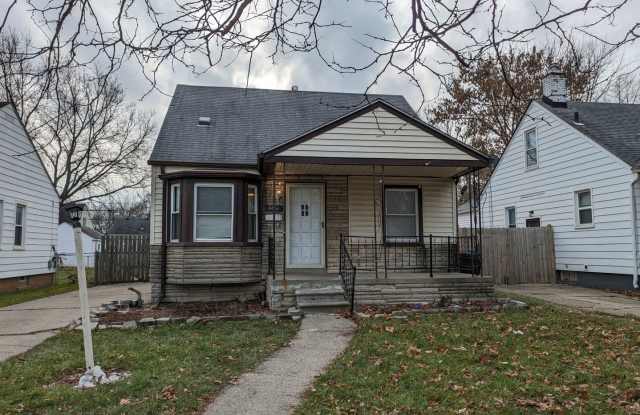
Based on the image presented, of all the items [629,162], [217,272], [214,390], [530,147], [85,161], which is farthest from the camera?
[85,161]

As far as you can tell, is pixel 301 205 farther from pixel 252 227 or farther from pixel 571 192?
pixel 571 192

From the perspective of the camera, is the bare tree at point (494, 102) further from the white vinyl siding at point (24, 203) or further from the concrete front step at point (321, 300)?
the white vinyl siding at point (24, 203)

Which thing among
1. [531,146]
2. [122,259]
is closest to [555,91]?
[531,146]

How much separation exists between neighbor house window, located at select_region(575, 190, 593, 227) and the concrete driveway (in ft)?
44.4

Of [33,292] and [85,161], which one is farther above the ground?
[85,161]

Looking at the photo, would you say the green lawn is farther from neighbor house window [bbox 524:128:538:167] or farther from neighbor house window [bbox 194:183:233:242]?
neighbor house window [bbox 524:128:538:167]

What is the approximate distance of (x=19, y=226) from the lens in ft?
49.9

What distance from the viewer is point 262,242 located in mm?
11742

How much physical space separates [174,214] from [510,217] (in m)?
13.7

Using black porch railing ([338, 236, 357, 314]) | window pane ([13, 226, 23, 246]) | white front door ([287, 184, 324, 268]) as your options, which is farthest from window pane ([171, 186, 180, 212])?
window pane ([13, 226, 23, 246])

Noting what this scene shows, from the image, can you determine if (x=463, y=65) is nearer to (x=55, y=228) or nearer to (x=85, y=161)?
(x=55, y=228)

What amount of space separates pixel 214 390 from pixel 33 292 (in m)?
12.9

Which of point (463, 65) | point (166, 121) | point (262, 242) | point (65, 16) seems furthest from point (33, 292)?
point (463, 65)

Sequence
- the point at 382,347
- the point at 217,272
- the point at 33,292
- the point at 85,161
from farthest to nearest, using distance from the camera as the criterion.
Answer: the point at 85,161, the point at 33,292, the point at 217,272, the point at 382,347
